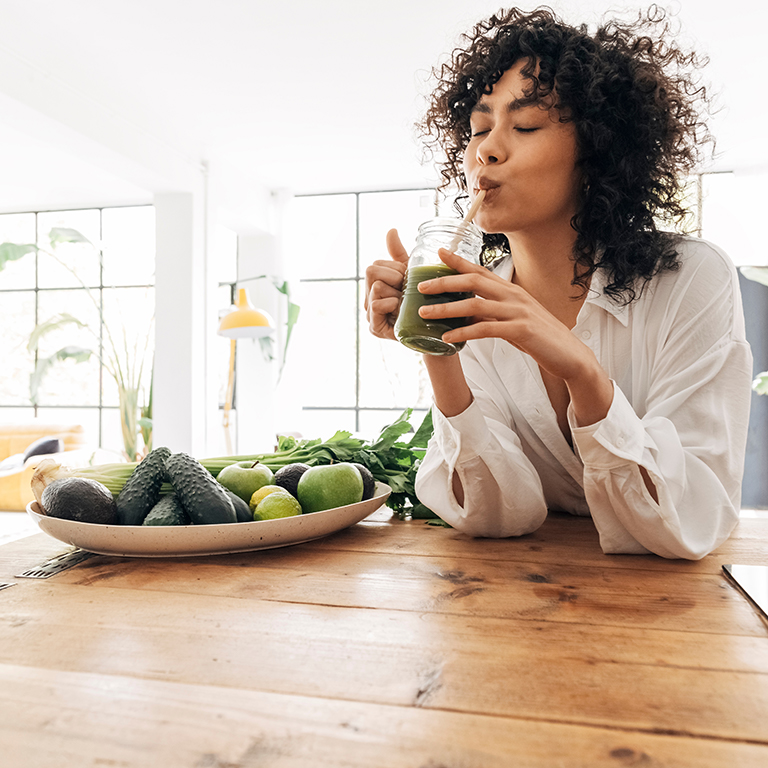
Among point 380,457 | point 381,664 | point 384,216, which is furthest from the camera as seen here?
point 384,216

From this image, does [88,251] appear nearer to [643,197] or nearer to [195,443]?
[195,443]

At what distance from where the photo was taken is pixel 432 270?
0.83 m

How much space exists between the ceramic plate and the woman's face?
585mm

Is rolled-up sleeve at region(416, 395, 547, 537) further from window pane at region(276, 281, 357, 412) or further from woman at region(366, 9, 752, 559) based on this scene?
window pane at region(276, 281, 357, 412)

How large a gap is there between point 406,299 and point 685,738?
0.57 metres

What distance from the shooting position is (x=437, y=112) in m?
1.50

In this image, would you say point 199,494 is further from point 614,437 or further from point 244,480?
point 614,437

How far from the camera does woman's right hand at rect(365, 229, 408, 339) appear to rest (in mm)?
956

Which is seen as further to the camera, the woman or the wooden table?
the woman

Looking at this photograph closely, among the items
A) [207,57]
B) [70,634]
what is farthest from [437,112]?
[207,57]

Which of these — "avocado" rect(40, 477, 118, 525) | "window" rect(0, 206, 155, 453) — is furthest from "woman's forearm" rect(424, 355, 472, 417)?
"window" rect(0, 206, 155, 453)

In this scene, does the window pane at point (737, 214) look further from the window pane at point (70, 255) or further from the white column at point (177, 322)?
the window pane at point (70, 255)

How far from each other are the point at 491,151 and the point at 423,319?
0.38 metres

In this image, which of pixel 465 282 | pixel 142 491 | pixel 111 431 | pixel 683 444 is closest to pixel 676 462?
pixel 683 444
